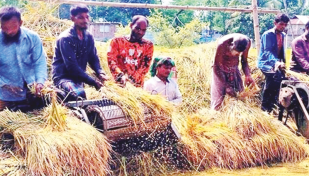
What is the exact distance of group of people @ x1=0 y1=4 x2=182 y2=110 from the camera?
4.20 m

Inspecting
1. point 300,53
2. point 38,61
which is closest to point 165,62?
point 38,61

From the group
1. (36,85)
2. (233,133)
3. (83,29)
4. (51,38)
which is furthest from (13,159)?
(51,38)

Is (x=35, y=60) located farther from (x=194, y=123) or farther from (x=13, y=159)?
(x=194, y=123)

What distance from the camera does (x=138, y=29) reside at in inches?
207

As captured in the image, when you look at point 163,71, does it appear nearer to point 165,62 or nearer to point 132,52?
point 165,62

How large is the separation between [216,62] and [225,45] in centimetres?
25

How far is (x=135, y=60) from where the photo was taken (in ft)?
17.7

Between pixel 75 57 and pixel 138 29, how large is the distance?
934 millimetres

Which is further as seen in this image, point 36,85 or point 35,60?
point 35,60

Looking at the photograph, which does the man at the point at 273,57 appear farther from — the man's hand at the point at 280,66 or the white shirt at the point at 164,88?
the white shirt at the point at 164,88

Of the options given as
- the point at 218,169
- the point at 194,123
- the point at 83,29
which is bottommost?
the point at 218,169

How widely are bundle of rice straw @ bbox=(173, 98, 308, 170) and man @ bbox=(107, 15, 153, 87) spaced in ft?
2.36

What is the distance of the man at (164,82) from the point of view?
17.4ft

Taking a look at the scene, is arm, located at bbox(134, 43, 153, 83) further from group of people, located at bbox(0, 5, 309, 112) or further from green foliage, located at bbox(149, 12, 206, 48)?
green foliage, located at bbox(149, 12, 206, 48)
